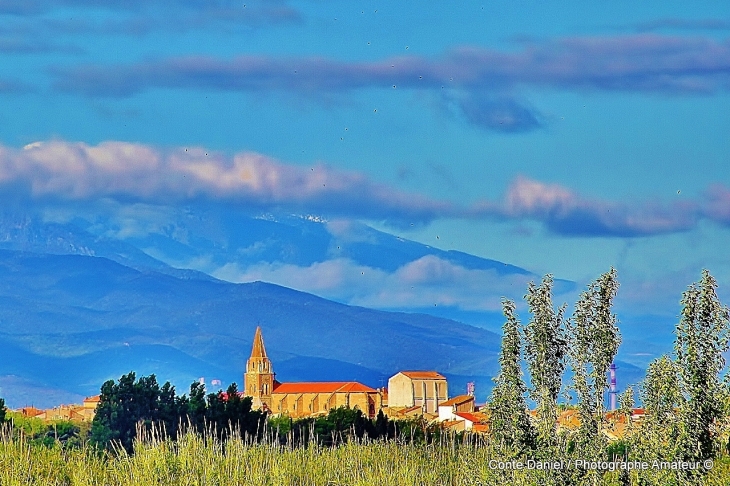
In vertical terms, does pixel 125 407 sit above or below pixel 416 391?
below

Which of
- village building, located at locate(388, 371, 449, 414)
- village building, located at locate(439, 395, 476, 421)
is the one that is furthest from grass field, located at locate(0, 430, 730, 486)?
village building, located at locate(388, 371, 449, 414)

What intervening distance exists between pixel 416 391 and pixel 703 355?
11950 cm

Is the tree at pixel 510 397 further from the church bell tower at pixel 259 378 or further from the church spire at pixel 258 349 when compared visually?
the church spire at pixel 258 349

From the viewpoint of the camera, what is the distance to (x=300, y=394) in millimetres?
145625

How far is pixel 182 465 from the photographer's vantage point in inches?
1510

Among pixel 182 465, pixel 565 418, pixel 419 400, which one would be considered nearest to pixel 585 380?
pixel 565 418

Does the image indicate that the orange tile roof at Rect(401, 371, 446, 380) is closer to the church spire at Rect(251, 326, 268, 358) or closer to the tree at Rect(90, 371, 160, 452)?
the church spire at Rect(251, 326, 268, 358)

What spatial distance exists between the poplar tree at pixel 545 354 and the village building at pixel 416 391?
116648mm

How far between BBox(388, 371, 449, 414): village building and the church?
3327mm

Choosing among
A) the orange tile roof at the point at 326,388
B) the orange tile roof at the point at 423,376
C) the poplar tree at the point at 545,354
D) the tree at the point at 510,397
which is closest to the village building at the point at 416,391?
the orange tile roof at the point at 423,376

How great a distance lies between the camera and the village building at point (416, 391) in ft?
472

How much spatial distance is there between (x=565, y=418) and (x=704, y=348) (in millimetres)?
3074

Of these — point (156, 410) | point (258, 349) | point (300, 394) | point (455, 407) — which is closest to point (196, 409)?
point (156, 410)

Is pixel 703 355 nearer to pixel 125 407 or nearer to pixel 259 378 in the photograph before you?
pixel 125 407
